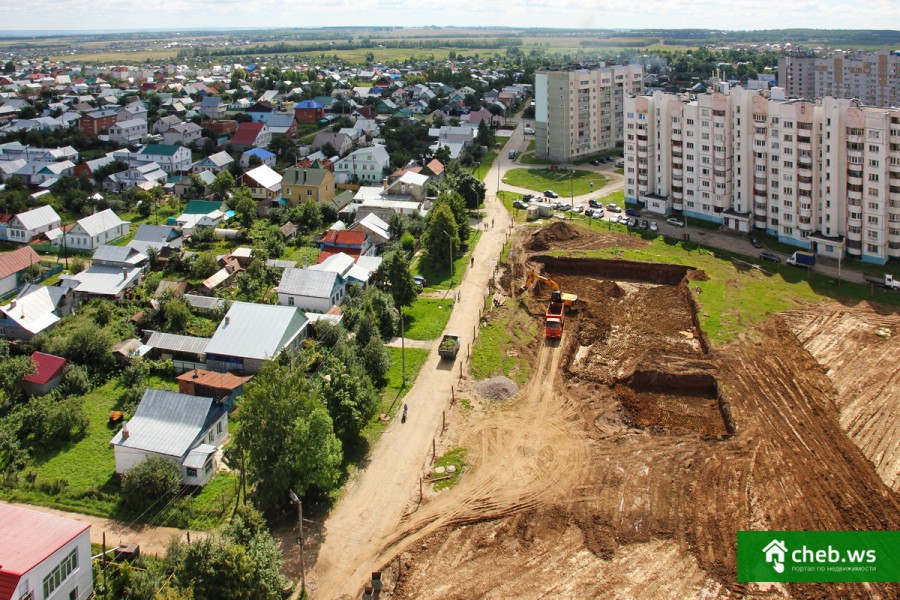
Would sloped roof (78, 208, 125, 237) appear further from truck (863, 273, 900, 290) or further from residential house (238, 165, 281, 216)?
truck (863, 273, 900, 290)

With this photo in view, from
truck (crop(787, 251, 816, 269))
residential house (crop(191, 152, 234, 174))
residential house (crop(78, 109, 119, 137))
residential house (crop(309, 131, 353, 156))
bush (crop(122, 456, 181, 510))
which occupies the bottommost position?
bush (crop(122, 456, 181, 510))

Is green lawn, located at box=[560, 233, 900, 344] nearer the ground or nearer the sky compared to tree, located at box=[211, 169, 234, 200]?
nearer the ground

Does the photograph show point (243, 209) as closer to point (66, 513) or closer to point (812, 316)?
point (66, 513)

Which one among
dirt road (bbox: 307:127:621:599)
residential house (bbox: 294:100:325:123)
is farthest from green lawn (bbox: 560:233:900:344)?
residential house (bbox: 294:100:325:123)

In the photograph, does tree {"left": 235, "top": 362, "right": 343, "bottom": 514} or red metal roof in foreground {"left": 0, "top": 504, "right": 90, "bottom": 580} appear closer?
red metal roof in foreground {"left": 0, "top": 504, "right": 90, "bottom": 580}

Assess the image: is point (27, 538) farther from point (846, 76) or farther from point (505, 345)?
point (846, 76)

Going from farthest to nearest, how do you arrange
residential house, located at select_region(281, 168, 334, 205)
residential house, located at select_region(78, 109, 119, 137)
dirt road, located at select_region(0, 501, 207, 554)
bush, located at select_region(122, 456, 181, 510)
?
residential house, located at select_region(78, 109, 119, 137)
residential house, located at select_region(281, 168, 334, 205)
bush, located at select_region(122, 456, 181, 510)
dirt road, located at select_region(0, 501, 207, 554)

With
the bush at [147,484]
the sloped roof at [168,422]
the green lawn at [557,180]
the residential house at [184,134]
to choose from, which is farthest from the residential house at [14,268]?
the green lawn at [557,180]
